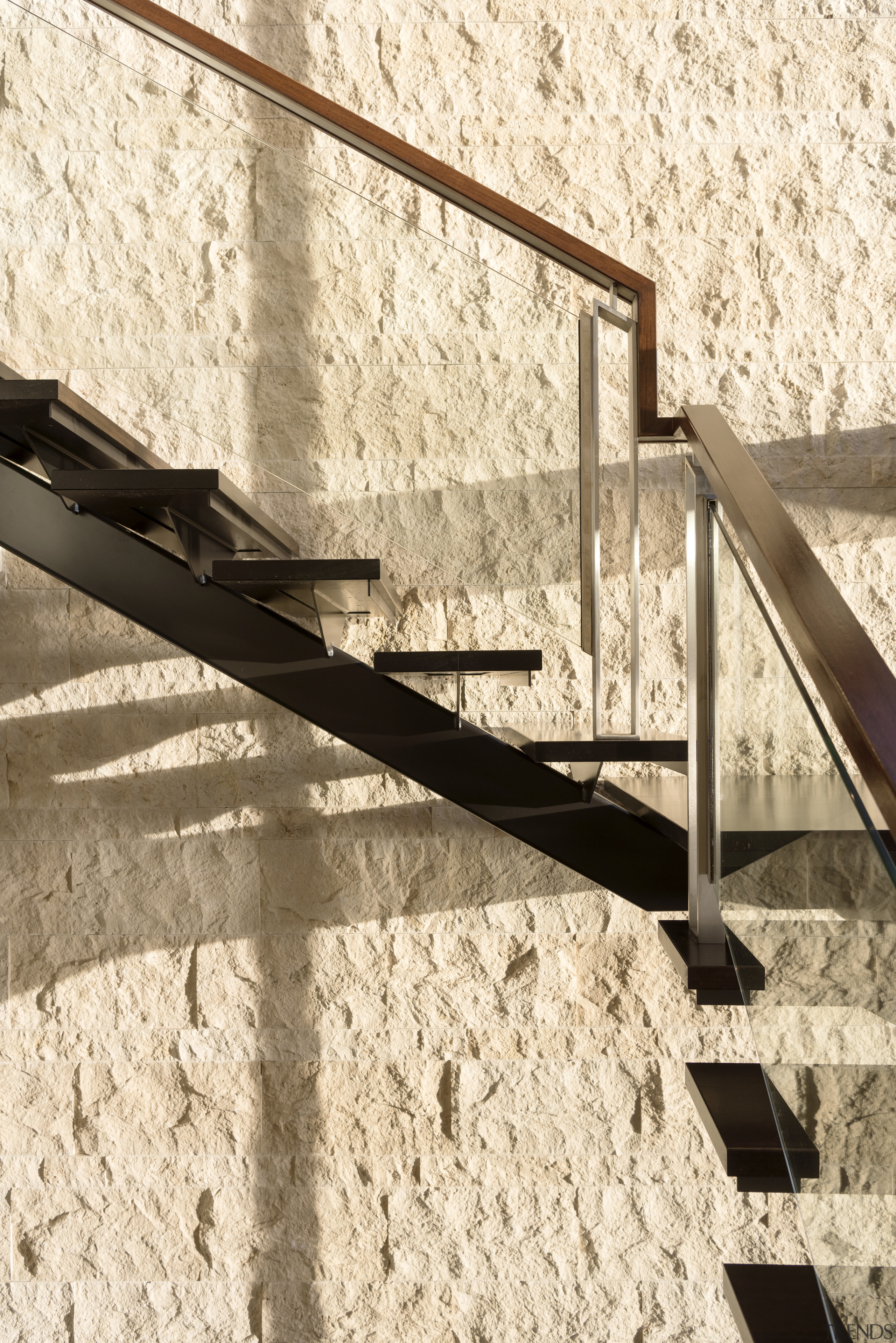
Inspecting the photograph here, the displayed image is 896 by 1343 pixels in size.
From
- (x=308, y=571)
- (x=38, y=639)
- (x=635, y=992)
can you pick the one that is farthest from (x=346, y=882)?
(x=308, y=571)

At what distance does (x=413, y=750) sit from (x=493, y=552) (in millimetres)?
397

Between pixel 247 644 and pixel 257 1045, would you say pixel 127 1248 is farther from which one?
pixel 247 644

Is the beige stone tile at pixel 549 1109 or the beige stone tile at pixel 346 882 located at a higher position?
the beige stone tile at pixel 346 882

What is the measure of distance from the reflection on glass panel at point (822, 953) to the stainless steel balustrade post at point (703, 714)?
166 millimetres

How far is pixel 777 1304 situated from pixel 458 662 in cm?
101

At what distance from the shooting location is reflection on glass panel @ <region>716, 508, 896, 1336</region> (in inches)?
35.3

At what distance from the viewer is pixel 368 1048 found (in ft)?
8.15

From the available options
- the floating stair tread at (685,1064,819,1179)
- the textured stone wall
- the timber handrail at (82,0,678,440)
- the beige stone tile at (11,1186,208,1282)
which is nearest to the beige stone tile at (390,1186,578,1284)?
the textured stone wall

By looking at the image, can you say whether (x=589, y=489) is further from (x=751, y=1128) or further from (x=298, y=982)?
(x=298, y=982)

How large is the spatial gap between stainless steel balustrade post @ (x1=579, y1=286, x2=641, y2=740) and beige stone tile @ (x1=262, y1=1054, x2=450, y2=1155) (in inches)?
49.1

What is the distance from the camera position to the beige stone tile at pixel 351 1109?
2477 millimetres

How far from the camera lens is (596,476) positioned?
66.7 inches

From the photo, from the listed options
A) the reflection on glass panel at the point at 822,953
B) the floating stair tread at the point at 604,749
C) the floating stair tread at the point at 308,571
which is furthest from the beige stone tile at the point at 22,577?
the reflection on glass panel at the point at 822,953

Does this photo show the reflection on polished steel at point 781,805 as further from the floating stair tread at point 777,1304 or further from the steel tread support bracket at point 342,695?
the floating stair tread at point 777,1304
